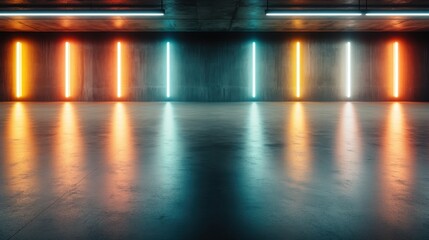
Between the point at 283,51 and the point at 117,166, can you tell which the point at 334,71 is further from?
the point at 117,166

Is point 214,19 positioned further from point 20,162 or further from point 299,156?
point 20,162

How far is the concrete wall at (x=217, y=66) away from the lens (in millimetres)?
14336

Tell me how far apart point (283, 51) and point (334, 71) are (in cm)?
194

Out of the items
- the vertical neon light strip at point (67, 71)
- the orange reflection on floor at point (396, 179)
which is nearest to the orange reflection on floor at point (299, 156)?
the orange reflection on floor at point (396, 179)

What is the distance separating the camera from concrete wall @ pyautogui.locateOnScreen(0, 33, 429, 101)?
1434 cm

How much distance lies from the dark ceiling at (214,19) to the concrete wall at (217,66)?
691 mm

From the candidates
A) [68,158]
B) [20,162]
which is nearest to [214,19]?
[68,158]

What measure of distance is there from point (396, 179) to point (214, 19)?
33.1 ft

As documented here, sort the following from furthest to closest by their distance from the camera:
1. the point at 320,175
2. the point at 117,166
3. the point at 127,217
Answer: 1. the point at 117,166
2. the point at 320,175
3. the point at 127,217

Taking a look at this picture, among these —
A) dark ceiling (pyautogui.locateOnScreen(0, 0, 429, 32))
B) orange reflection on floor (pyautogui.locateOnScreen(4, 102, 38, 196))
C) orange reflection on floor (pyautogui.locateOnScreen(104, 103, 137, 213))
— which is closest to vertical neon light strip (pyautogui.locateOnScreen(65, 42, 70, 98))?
dark ceiling (pyautogui.locateOnScreen(0, 0, 429, 32))

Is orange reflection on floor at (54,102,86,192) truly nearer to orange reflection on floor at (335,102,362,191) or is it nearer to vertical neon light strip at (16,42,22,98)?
orange reflection on floor at (335,102,362,191)

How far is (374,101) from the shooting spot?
47.1 ft

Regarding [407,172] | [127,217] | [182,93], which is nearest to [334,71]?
[182,93]

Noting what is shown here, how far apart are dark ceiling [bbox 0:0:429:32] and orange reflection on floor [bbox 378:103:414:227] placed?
671 centimetres
